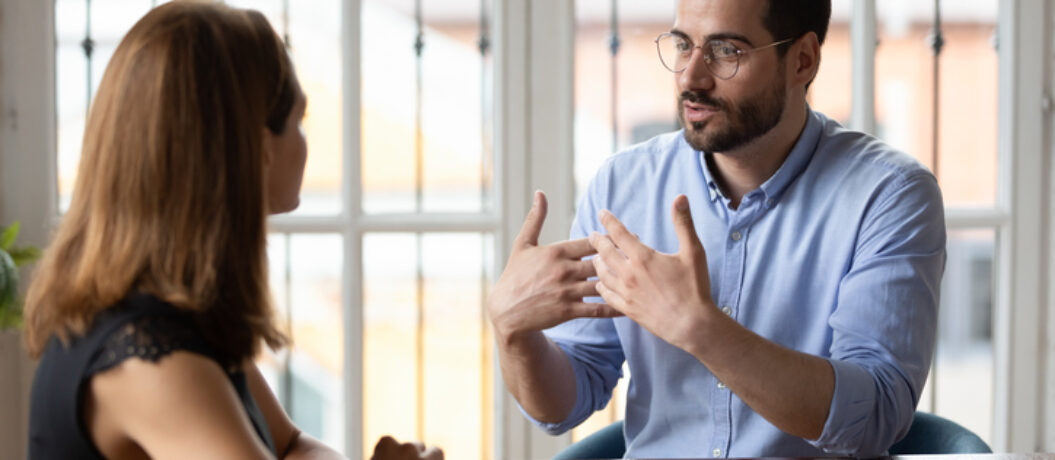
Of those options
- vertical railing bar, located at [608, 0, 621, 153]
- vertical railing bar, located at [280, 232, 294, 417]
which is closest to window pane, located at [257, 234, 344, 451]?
vertical railing bar, located at [280, 232, 294, 417]

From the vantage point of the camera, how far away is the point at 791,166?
1.76 m

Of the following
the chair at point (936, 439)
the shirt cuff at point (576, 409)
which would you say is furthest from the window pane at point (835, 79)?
the shirt cuff at point (576, 409)

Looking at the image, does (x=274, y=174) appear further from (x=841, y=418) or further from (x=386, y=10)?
(x=386, y=10)

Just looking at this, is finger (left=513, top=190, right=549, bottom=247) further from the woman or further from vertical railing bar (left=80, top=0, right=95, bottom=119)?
vertical railing bar (left=80, top=0, right=95, bottom=119)

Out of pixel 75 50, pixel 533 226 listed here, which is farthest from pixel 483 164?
pixel 533 226

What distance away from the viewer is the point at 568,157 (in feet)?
8.96

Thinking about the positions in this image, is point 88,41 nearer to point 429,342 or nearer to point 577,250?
point 429,342

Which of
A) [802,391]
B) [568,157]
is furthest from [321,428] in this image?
[802,391]

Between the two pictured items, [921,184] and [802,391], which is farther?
[921,184]

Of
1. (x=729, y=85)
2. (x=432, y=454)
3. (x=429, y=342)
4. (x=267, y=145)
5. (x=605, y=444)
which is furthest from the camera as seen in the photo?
(x=429, y=342)

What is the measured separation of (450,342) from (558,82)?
864 millimetres

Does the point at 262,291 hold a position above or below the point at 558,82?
below

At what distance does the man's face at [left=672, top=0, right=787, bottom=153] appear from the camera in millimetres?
1725

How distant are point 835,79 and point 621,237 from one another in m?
1.71
